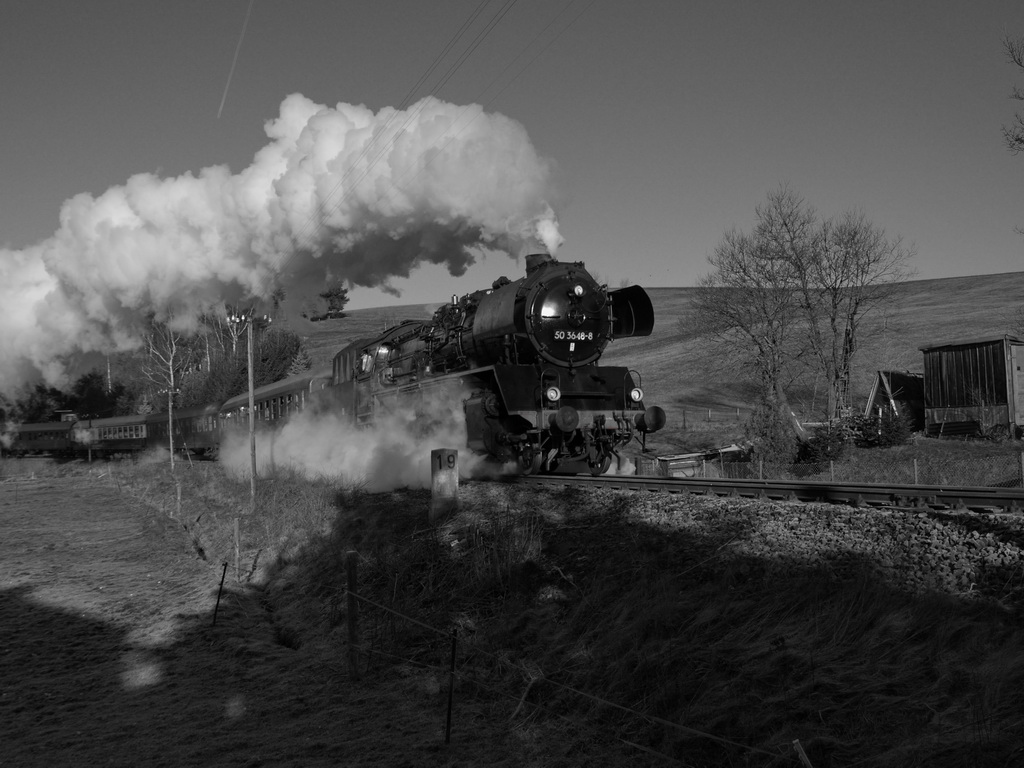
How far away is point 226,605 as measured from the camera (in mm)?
11836

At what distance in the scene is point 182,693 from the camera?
838 cm

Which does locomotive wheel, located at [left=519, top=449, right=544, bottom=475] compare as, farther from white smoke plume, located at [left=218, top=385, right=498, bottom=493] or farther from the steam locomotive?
white smoke plume, located at [left=218, top=385, right=498, bottom=493]

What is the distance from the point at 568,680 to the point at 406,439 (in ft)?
36.6

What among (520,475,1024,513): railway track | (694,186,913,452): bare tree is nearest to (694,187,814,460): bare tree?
(694,186,913,452): bare tree

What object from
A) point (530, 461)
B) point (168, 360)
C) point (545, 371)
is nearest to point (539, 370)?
point (545, 371)

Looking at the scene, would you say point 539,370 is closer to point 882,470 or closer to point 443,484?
point 443,484

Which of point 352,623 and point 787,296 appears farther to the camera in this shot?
point 787,296

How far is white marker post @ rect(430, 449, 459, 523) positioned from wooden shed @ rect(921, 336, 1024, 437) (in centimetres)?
2356

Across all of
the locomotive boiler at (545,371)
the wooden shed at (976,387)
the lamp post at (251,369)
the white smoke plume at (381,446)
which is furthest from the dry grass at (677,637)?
the wooden shed at (976,387)

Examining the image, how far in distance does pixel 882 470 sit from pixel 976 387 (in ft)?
37.0

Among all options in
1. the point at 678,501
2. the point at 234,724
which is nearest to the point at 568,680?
the point at 234,724

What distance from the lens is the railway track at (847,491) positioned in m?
9.28

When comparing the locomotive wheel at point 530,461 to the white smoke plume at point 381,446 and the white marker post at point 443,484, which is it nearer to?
the white smoke plume at point 381,446

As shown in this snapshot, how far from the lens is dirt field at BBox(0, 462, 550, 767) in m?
6.72
